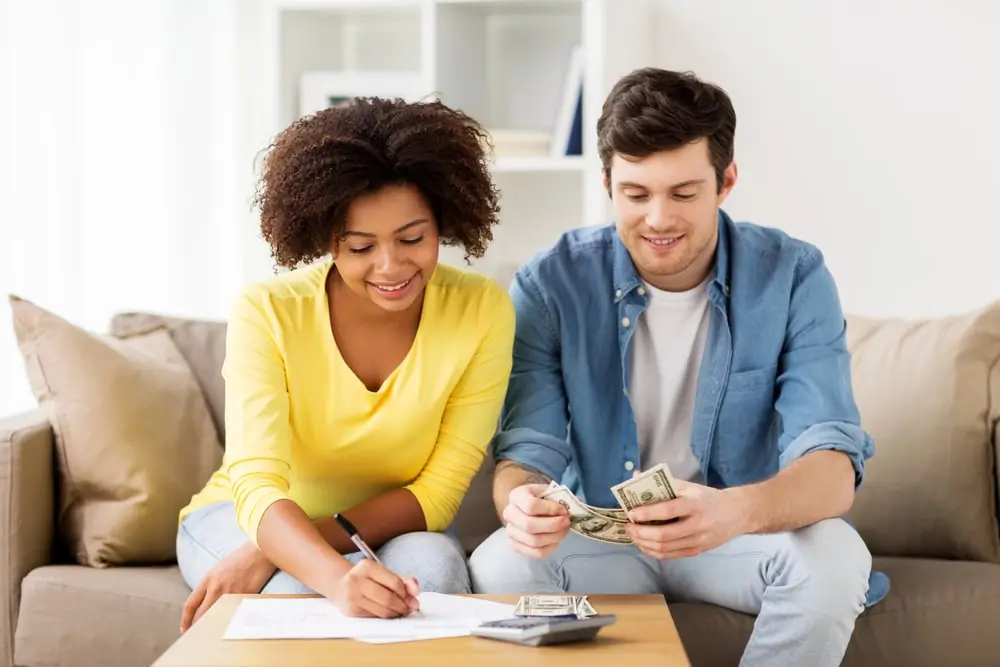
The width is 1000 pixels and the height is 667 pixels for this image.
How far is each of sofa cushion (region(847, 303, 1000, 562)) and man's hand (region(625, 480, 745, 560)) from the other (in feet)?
2.37

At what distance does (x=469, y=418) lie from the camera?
204 cm

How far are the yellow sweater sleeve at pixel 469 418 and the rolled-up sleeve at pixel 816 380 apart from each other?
0.45 m

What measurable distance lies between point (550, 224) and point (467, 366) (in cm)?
126

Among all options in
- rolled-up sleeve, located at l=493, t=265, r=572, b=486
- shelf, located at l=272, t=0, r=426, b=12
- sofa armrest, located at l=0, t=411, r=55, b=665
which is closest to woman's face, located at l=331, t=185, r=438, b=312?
rolled-up sleeve, located at l=493, t=265, r=572, b=486

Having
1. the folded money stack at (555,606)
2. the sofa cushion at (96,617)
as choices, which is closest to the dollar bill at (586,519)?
the folded money stack at (555,606)

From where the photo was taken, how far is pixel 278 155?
194 cm

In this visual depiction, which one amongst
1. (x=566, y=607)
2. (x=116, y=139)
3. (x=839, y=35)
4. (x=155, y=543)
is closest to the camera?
(x=566, y=607)

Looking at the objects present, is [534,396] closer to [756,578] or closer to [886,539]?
[756,578]

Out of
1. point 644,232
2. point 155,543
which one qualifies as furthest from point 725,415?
point 155,543

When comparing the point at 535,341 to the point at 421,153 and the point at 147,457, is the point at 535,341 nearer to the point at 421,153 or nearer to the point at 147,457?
the point at 421,153

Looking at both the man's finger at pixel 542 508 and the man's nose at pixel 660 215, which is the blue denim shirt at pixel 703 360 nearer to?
the man's nose at pixel 660 215

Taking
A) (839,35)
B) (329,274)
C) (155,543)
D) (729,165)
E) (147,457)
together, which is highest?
(839,35)

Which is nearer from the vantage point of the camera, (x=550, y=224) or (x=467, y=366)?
(x=467, y=366)

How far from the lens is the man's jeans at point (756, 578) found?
1.79m
